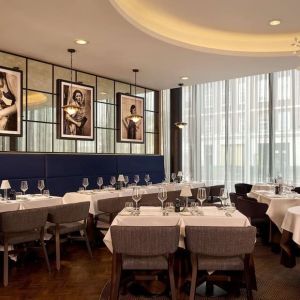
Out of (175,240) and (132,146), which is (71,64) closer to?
(132,146)

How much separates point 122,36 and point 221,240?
372 cm

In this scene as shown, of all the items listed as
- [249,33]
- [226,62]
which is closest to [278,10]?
[249,33]

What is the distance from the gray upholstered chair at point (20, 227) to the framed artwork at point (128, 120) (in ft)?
15.0

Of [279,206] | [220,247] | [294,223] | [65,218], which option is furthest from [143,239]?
[279,206]

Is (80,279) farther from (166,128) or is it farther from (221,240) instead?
(166,128)

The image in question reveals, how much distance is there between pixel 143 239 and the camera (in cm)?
304

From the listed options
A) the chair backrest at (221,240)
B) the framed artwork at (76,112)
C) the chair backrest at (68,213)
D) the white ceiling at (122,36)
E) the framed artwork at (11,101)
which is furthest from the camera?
the framed artwork at (76,112)

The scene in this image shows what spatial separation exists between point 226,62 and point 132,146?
11.0ft

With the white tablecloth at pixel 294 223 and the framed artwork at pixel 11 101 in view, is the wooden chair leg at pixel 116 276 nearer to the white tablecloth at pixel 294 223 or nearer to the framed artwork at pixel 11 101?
the white tablecloth at pixel 294 223

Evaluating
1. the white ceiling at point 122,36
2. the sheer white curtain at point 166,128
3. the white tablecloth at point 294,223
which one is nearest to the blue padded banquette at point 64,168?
the sheer white curtain at point 166,128

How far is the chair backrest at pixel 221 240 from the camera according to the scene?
3.01 m

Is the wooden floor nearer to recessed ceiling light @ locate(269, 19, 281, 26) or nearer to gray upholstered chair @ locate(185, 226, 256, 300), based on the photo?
gray upholstered chair @ locate(185, 226, 256, 300)

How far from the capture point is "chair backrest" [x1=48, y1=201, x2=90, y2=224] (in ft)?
14.5

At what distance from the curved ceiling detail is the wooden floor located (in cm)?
336
